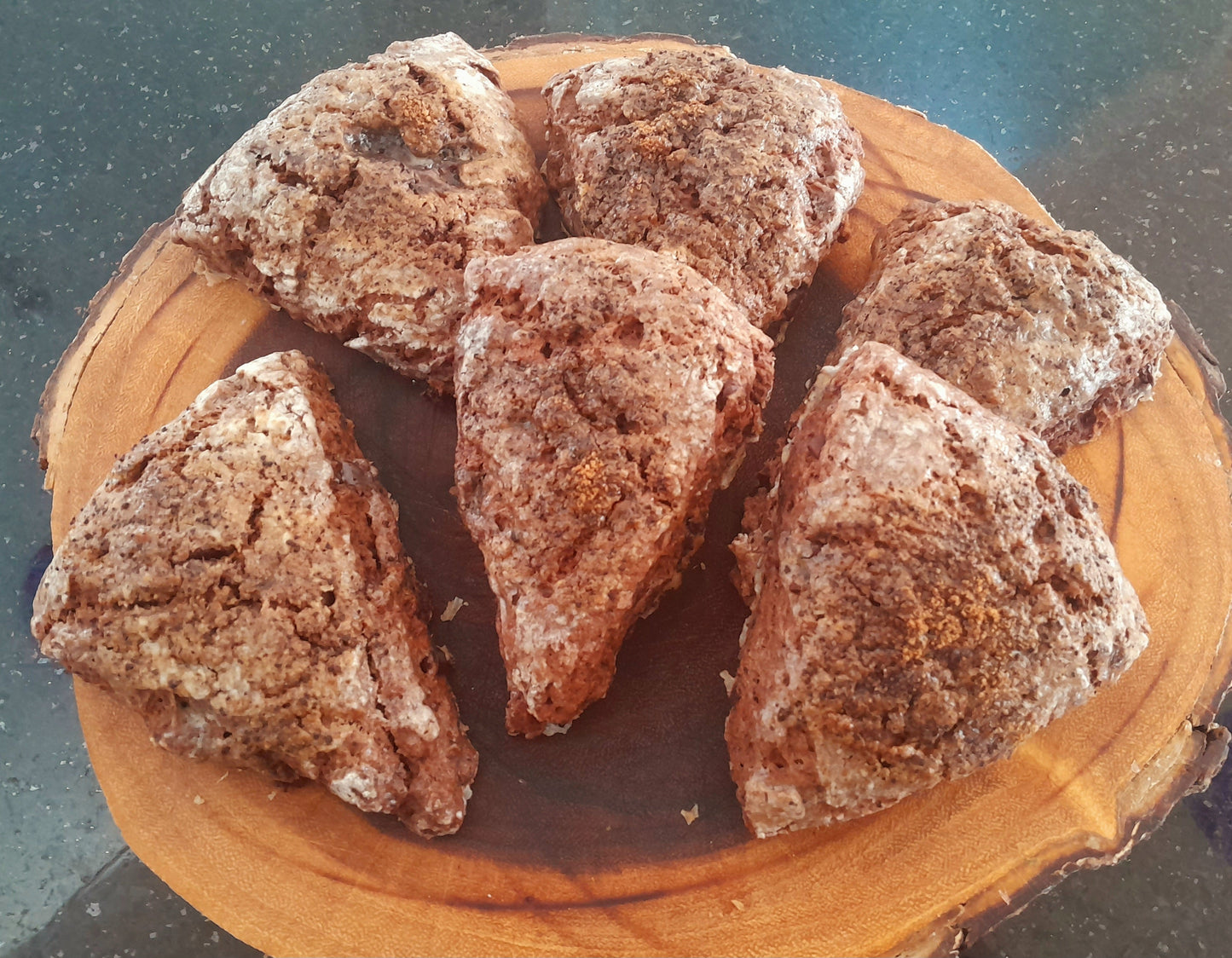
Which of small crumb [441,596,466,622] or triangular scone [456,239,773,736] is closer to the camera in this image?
triangular scone [456,239,773,736]

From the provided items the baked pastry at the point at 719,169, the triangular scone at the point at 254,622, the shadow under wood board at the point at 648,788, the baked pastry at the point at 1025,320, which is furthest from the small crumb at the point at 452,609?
the baked pastry at the point at 1025,320

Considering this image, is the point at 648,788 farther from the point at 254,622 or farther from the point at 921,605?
the point at 254,622

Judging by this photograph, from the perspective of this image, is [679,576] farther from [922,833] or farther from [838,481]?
[922,833]

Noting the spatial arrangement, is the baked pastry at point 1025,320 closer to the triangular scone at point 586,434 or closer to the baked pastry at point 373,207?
the triangular scone at point 586,434

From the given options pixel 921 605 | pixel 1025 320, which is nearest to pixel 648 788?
pixel 921 605

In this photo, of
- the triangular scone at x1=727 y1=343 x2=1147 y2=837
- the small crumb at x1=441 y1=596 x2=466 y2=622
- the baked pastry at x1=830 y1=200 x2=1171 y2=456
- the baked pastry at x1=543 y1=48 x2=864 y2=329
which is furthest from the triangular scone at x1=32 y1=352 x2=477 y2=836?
the baked pastry at x1=830 y1=200 x2=1171 y2=456

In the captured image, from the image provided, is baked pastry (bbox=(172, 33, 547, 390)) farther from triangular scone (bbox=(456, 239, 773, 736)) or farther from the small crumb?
the small crumb

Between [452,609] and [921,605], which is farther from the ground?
[921,605]
